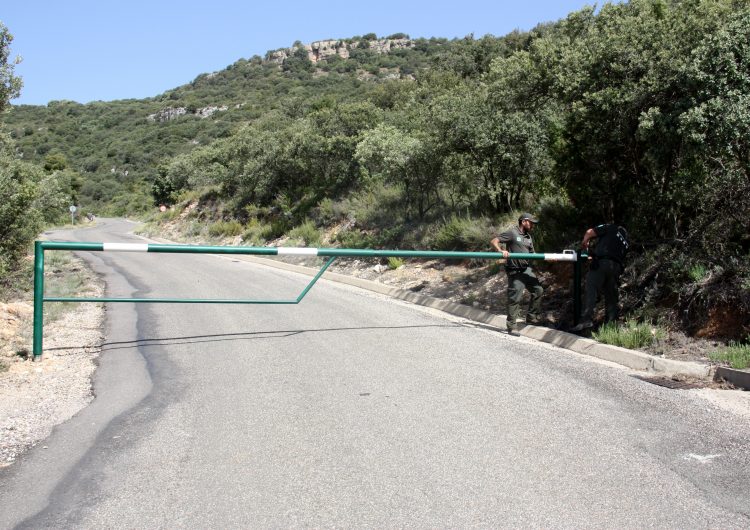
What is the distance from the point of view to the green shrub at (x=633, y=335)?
28.3ft

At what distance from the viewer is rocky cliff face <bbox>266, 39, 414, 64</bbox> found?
5482 inches

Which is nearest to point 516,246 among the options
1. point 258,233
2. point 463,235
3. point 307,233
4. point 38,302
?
point 463,235

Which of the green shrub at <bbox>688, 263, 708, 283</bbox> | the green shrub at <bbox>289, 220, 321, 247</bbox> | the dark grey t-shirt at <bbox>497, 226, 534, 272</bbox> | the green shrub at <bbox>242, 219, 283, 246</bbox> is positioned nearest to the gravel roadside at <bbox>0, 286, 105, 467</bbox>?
the dark grey t-shirt at <bbox>497, 226, 534, 272</bbox>

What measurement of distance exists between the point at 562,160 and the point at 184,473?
9.15 m

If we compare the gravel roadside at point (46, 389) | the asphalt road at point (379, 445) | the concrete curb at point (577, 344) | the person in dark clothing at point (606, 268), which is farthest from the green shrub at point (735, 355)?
the gravel roadside at point (46, 389)

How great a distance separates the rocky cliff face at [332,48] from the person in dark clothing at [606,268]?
132 meters

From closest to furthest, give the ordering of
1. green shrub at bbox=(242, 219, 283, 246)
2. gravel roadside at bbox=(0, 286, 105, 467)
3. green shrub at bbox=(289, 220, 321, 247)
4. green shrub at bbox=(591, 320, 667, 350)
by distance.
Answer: gravel roadside at bbox=(0, 286, 105, 467) → green shrub at bbox=(591, 320, 667, 350) → green shrub at bbox=(289, 220, 321, 247) → green shrub at bbox=(242, 219, 283, 246)

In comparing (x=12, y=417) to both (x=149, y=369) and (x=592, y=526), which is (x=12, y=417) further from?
(x=592, y=526)

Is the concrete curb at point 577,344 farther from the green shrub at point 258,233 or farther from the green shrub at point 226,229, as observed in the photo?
the green shrub at point 226,229

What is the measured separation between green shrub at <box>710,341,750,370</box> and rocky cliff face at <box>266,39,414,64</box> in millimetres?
133845

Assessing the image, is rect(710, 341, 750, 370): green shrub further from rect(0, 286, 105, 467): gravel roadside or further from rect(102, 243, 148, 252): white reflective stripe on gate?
rect(102, 243, 148, 252): white reflective stripe on gate

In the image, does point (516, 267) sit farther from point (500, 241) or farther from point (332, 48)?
point (332, 48)

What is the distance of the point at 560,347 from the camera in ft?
30.9

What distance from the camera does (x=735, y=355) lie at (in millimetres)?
7398
